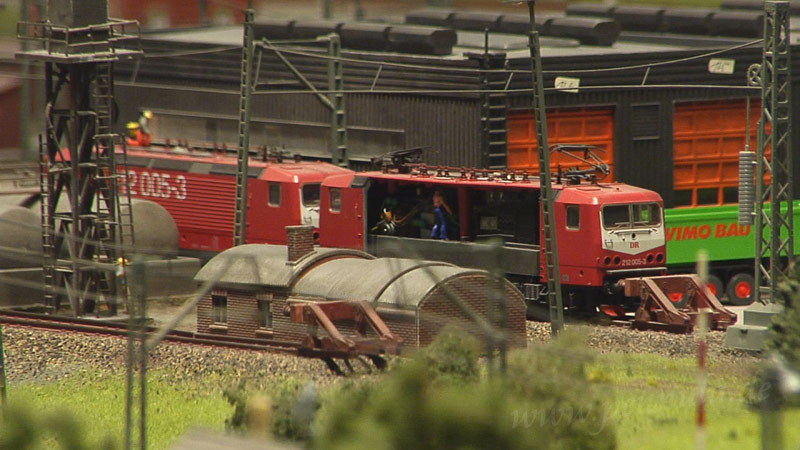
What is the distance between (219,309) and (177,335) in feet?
3.44

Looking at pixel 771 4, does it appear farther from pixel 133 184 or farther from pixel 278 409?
pixel 133 184

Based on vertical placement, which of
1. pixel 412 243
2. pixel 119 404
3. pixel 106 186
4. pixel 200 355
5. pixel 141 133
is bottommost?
pixel 119 404

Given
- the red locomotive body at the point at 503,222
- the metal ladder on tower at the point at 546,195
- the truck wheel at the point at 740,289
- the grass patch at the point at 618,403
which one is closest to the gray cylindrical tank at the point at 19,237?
the red locomotive body at the point at 503,222

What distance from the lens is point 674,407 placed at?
20500 mm

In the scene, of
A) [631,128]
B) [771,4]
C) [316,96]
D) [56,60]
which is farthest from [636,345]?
[316,96]

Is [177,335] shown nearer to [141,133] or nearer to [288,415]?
[288,415]

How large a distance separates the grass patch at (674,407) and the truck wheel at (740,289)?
9.62 m

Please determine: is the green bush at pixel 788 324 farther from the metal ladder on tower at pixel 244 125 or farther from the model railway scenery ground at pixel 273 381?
the metal ladder on tower at pixel 244 125

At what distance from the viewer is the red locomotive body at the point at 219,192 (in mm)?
37094

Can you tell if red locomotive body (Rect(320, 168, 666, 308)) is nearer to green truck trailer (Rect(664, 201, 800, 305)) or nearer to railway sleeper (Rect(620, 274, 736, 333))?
railway sleeper (Rect(620, 274, 736, 333))

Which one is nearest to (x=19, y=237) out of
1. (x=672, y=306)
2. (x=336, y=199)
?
Answer: (x=336, y=199)

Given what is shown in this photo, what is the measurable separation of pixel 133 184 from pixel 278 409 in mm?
26107

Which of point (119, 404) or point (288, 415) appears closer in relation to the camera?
point (288, 415)

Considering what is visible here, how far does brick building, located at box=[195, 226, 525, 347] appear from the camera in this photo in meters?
25.5
